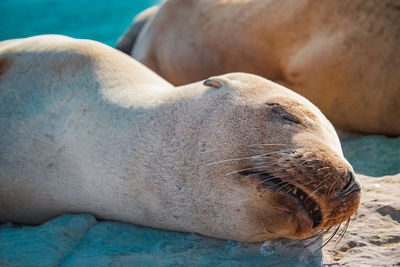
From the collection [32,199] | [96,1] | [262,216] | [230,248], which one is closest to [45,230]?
[32,199]

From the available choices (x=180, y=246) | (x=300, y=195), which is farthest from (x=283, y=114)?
(x=180, y=246)

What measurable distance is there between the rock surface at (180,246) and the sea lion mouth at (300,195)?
22 centimetres

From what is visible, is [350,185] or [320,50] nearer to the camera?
[350,185]

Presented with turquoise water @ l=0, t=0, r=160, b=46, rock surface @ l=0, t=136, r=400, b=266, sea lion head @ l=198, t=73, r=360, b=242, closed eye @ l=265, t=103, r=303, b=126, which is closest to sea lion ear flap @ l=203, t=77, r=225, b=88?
sea lion head @ l=198, t=73, r=360, b=242

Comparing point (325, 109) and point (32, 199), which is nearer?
point (32, 199)

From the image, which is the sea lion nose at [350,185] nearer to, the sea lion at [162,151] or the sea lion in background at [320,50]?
the sea lion at [162,151]

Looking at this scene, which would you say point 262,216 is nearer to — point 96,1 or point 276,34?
point 276,34

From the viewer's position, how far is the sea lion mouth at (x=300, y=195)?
77.4 inches

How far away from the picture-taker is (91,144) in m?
2.53

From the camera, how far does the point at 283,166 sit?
1.98 meters

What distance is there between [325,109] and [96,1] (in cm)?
940

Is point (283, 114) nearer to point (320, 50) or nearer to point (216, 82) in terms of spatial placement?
point (216, 82)

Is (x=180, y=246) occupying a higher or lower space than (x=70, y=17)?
lower

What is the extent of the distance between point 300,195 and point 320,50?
2.07 metres
